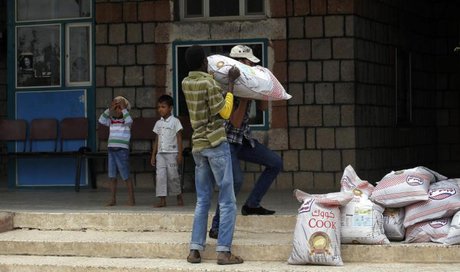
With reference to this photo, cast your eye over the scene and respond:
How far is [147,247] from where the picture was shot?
288 inches

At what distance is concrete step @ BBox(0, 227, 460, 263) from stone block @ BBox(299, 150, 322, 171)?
334 cm

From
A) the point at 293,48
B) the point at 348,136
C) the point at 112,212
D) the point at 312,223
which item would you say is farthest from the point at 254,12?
the point at 312,223

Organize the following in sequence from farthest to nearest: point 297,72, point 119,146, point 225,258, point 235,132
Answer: point 297,72
point 119,146
point 235,132
point 225,258

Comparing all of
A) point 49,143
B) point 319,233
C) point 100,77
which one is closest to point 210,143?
point 319,233

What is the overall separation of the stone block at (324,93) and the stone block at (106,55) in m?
3.04

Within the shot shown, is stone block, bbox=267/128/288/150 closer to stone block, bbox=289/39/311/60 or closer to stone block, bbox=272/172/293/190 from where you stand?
stone block, bbox=272/172/293/190

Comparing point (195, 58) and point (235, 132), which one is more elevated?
point (195, 58)

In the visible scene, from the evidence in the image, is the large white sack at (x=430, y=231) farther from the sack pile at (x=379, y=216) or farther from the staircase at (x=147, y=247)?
the staircase at (x=147, y=247)

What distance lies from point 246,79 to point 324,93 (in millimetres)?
4149

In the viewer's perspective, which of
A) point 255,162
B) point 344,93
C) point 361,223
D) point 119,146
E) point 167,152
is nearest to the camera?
point 361,223

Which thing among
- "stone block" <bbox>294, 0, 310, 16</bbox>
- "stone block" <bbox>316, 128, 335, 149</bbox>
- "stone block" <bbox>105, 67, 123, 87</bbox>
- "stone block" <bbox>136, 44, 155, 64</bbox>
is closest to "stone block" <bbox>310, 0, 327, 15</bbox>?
"stone block" <bbox>294, 0, 310, 16</bbox>

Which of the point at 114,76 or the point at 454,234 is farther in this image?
the point at 114,76

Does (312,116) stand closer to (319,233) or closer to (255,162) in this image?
(255,162)

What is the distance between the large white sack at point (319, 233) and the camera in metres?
6.61
